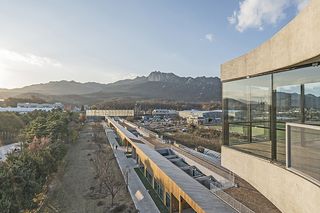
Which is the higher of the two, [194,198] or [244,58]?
[244,58]

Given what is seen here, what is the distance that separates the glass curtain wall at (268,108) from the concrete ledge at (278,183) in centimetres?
23

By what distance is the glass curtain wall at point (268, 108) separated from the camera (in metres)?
4.38

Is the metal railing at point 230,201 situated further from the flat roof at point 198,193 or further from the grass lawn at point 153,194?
the grass lawn at point 153,194

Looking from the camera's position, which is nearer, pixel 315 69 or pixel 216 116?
pixel 315 69

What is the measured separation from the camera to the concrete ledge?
366 centimetres

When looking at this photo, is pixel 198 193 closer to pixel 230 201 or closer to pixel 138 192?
pixel 230 201

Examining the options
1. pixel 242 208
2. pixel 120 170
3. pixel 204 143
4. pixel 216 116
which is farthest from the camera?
pixel 216 116

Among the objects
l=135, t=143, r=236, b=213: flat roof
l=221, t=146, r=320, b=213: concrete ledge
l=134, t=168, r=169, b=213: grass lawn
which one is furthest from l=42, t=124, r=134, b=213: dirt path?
l=221, t=146, r=320, b=213: concrete ledge

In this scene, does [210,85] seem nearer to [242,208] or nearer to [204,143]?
[204,143]

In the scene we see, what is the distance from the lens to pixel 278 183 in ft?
15.3

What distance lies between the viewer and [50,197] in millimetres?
15820

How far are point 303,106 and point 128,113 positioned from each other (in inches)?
3367

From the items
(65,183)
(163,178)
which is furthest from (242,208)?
(65,183)

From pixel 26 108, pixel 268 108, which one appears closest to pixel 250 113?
pixel 268 108
